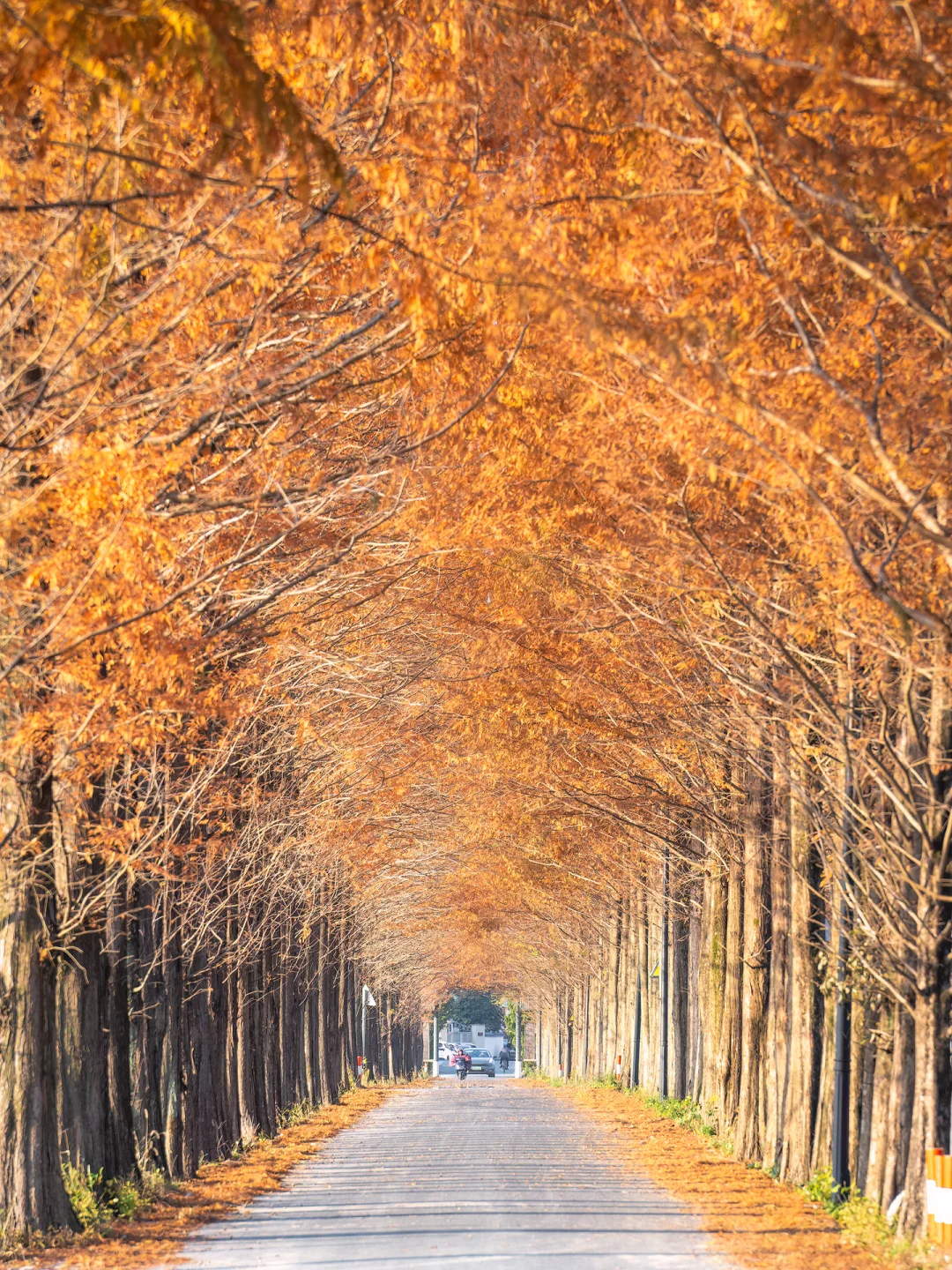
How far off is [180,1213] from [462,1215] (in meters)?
3.04

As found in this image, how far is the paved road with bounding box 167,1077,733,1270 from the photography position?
13625 mm

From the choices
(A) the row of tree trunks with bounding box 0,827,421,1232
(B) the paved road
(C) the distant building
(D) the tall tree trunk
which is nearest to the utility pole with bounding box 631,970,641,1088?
(A) the row of tree trunks with bounding box 0,827,421,1232

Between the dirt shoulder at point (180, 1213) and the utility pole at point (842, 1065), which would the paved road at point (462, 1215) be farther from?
the utility pole at point (842, 1065)

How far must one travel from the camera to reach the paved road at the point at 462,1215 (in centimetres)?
1362

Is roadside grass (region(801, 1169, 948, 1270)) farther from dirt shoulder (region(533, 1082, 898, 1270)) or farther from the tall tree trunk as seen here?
the tall tree trunk

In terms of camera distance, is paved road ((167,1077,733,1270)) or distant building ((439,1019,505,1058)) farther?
distant building ((439,1019,505,1058))

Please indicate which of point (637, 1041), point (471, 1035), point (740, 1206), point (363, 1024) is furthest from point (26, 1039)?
point (471, 1035)

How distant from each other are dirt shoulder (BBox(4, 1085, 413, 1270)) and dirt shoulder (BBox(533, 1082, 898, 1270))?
16.1 feet

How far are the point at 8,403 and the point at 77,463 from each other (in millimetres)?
873

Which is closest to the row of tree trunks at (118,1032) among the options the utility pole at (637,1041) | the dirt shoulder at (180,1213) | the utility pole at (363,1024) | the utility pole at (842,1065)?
the dirt shoulder at (180,1213)

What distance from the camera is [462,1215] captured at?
16.9 metres

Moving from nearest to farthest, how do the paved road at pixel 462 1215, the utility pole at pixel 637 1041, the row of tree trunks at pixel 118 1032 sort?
1. the paved road at pixel 462 1215
2. the row of tree trunks at pixel 118 1032
3. the utility pole at pixel 637 1041

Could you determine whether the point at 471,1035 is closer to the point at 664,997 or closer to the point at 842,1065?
the point at 664,997

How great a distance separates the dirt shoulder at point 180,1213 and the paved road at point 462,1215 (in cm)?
30
